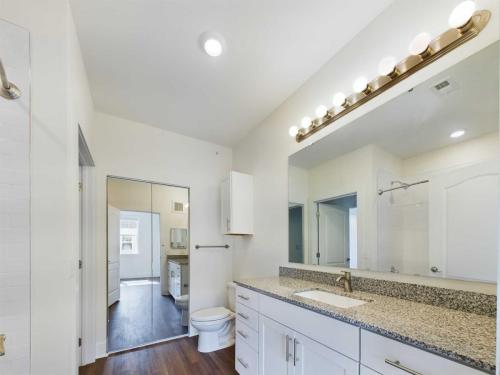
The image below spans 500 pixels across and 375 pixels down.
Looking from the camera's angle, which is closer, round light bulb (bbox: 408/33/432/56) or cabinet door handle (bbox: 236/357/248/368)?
round light bulb (bbox: 408/33/432/56)

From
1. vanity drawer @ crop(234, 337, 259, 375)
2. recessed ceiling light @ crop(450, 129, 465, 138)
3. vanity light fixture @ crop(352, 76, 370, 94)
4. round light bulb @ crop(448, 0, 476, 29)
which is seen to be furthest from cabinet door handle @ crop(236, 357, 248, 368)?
round light bulb @ crop(448, 0, 476, 29)

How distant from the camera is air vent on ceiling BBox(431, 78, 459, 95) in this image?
1258 millimetres

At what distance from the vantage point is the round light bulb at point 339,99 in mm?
1837

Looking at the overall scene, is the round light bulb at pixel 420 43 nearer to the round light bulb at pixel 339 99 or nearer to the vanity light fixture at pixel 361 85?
the vanity light fixture at pixel 361 85

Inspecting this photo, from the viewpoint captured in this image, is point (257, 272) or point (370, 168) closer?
point (370, 168)

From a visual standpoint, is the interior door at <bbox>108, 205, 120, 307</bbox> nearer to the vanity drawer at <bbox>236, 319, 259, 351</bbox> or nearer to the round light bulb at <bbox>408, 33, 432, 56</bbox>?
the vanity drawer at <bbox>236, 319, 259, 351</bbox>

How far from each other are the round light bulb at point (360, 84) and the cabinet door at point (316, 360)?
1.58 meters

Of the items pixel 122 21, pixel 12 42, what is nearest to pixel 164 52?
pixel 122 21

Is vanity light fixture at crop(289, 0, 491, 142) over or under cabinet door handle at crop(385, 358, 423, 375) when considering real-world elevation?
over

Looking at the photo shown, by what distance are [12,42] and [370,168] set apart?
7.42 feet

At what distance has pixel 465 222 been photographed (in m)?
1.22

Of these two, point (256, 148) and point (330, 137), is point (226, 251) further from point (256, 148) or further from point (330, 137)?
point (330, 137)

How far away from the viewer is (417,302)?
4.43 feet

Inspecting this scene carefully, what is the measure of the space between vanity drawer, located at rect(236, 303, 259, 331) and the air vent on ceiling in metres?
1.84
